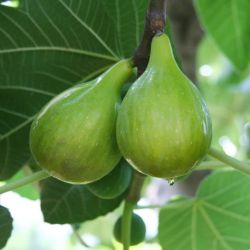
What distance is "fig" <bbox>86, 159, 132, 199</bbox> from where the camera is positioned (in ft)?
3.35

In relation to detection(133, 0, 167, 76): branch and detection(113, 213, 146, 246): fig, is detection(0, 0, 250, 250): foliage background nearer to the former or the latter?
detection(113, 213, 146, 246): fig

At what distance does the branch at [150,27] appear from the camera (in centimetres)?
85

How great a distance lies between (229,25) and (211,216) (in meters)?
0.54

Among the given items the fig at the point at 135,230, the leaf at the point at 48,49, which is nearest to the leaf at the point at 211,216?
the fig at the point at 135,230

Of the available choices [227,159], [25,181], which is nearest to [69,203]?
[25,181]

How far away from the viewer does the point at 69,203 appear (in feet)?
3.88

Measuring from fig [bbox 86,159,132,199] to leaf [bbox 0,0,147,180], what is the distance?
179 millimetres

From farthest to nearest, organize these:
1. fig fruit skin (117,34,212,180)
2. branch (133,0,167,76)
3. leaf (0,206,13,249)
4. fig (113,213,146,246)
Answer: fig (113,213,146,246) < leaf (0,206,13,249) < branch (133,0,167,76) < fig fruit skin (117,34,212,180)

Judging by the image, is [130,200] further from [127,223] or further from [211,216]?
[211,216]

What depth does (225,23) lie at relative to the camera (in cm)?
157

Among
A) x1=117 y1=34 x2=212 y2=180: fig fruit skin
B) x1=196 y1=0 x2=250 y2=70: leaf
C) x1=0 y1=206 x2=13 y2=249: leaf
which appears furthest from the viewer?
x1=196 y1=0 x2=250 y2=70: leaf

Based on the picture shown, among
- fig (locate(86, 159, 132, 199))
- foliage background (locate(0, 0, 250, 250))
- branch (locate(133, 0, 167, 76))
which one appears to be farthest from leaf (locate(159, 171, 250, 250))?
branch (locate(133, 0, 167, 76))

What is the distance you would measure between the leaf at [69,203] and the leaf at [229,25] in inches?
21.4

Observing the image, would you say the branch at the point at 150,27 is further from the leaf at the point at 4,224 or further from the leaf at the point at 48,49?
the leaf at the point at 4,224
